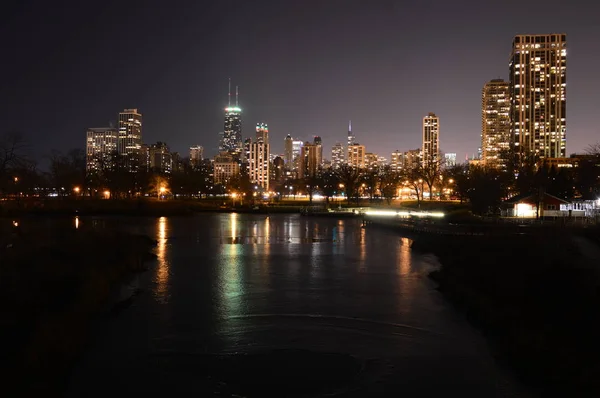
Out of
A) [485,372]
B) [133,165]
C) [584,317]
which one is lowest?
[485,372]

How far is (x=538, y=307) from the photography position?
627 inches

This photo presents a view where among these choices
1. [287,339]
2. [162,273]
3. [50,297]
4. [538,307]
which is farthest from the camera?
[162,273]

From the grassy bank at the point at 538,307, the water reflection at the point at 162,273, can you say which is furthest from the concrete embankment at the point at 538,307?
the water reflection at the point at 162,273

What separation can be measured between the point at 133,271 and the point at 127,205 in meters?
52.4

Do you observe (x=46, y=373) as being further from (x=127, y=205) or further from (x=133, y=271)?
→ (x=127, y=205)

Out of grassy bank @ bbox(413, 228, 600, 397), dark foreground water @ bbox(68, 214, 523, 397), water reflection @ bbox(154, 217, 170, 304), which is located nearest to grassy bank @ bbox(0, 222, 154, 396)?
dark foreground water @ bbox(68, 214, 523, 397)

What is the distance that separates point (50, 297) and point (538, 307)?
15.1 metres

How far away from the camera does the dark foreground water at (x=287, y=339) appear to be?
11.5 metres

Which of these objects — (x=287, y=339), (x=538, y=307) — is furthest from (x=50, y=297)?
(x=538, y=307)

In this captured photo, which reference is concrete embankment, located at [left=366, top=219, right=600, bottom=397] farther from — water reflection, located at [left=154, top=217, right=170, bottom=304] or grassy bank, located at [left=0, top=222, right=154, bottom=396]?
water reflection, located at [left=154, top=217, right=170, bottom=304]

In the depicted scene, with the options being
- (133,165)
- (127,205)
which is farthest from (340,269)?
(133,165)

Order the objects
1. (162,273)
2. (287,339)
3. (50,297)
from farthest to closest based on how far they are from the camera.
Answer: (162,273) → (50,297) → (287,339)

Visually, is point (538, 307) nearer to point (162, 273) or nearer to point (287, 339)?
point (287, 339)

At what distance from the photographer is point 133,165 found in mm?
112812
